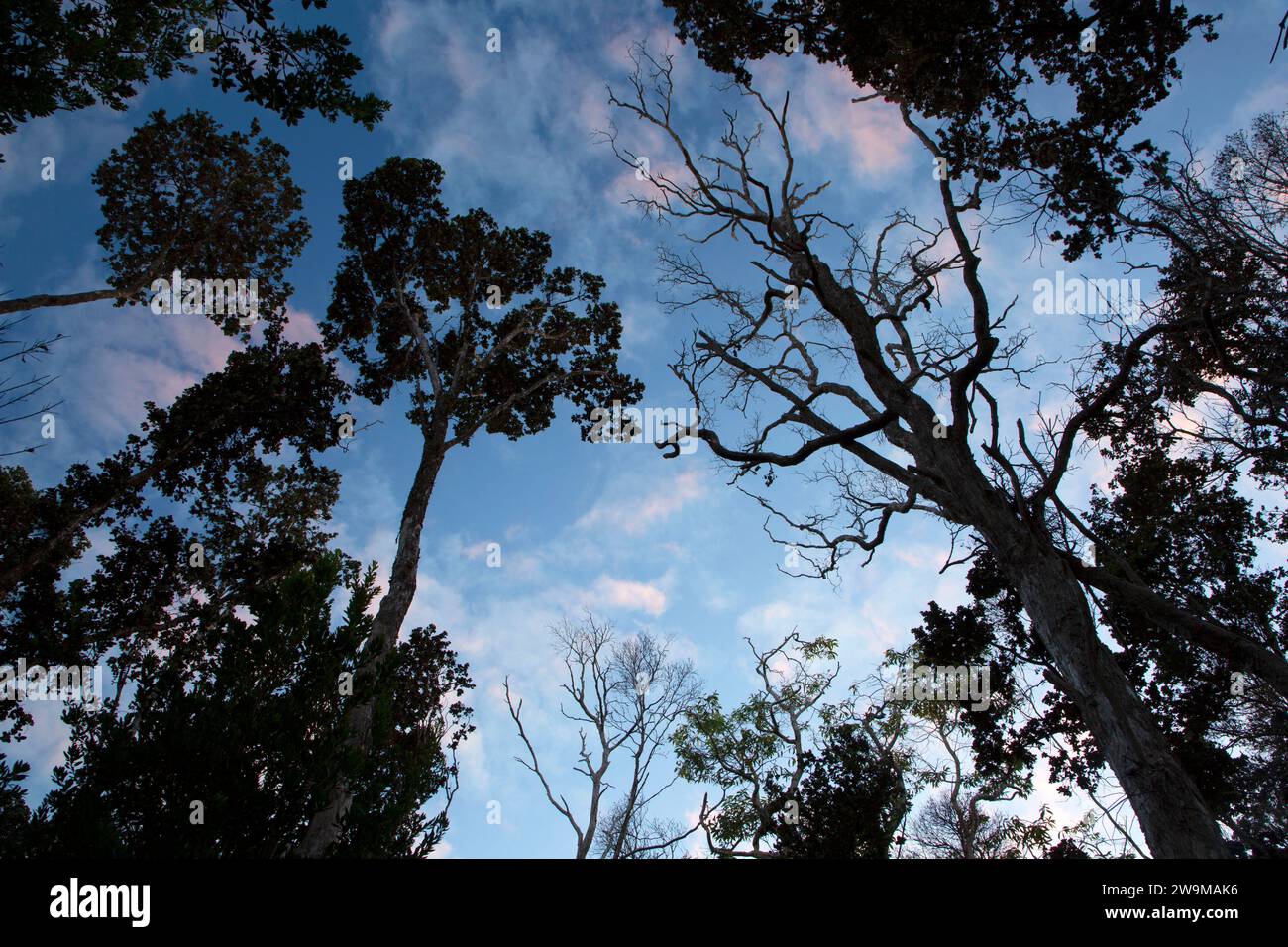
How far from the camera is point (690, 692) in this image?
17.3 m

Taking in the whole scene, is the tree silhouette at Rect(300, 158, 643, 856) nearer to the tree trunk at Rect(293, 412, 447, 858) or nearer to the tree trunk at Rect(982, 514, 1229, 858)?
the tree trunk at Rect(293, 412, 447, 858)

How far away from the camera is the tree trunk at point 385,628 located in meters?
5.52

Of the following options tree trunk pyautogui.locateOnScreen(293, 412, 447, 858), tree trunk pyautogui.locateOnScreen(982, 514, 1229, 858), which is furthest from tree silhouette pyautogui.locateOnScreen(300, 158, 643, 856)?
tree trunk pyautogui.locateOnScreen(982, 514, 1229, 858)

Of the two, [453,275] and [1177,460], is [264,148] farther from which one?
[1177,460]

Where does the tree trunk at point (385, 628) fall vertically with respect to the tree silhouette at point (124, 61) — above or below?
below

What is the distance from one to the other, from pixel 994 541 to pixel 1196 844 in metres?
2.94

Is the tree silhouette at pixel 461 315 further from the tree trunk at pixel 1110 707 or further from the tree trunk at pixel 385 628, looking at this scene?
the tree trunk at pixel 1110 707

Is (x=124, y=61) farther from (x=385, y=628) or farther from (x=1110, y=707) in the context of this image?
(x=1110, y=707)

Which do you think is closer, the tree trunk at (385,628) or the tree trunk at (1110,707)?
the tree trunk at (1110,707)

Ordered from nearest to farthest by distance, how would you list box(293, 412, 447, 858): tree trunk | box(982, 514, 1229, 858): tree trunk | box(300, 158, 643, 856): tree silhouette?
box(982, 514, 1229, 858): tree trunk
box(293, 412, 447, 858): tree trunk
box(300, 158, 643, 856): tree silhouette

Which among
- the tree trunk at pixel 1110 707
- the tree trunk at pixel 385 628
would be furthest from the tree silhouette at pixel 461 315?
the tree trunk at pixel 1110 707

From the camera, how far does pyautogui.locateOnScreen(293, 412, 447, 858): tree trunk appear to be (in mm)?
5520

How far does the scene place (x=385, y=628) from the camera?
26.0ft

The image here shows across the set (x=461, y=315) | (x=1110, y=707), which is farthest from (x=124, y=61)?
(x=1110, y=707)
